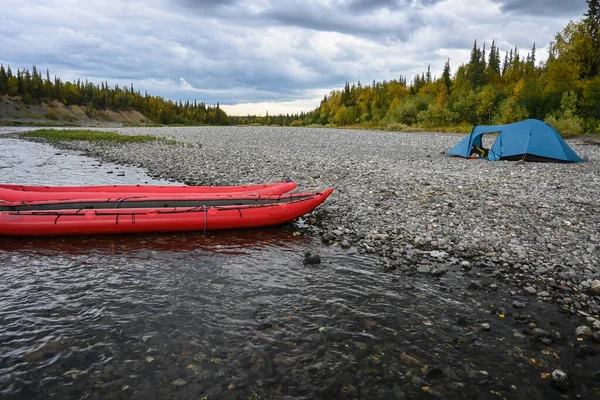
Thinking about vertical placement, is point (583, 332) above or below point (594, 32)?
below

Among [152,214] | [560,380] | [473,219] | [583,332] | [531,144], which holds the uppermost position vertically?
[531,144]

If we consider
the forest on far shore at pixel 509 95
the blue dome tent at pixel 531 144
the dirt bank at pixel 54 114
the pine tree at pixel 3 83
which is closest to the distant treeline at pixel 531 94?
the forest on far shore at pixel 509 95

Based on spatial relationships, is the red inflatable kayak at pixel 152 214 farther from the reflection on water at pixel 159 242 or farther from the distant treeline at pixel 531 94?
the distant treeline at pixel 531 94

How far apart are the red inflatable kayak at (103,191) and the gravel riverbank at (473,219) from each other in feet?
7.72

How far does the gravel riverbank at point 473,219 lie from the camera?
26.9 ft

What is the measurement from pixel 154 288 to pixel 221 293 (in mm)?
1469

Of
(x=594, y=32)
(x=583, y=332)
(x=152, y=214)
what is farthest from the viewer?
(x=594, y=32)

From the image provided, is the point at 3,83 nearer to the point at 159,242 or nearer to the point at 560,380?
the point at 159,242

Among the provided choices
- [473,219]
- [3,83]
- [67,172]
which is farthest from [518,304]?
[3,83]

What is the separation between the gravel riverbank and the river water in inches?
28.7

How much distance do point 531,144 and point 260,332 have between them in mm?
Answer: 23237

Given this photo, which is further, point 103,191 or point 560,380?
point 103,191

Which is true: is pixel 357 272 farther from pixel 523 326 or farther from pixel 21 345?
pixel 21 345

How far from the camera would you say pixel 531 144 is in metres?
23.3
